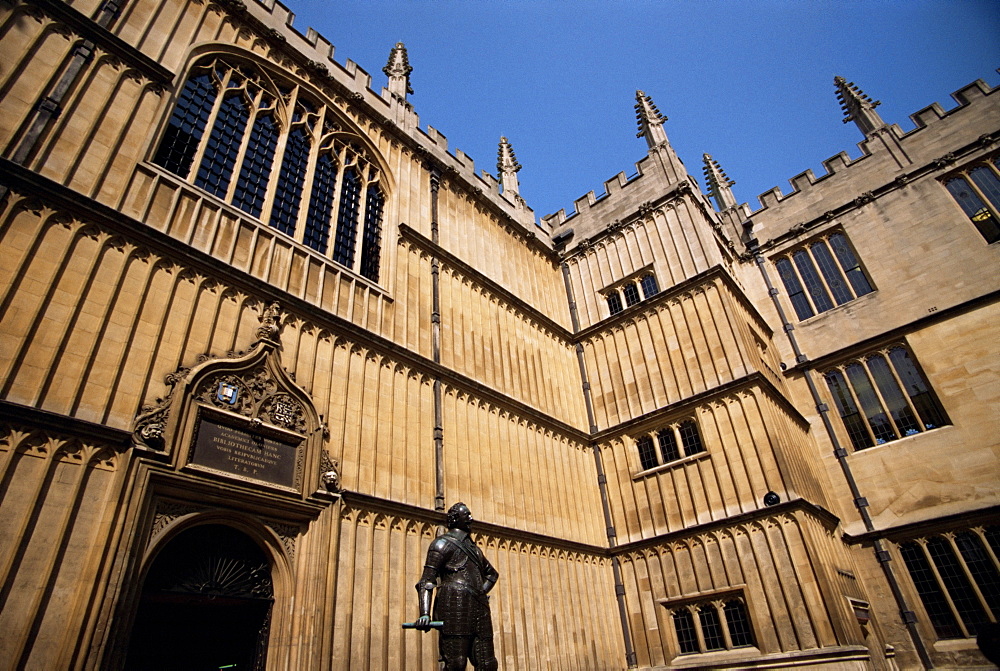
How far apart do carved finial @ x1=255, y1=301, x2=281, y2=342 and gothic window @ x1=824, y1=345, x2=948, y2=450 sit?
14738 mm

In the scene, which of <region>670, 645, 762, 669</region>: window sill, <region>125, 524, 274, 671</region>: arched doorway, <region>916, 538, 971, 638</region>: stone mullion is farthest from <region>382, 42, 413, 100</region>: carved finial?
<region>916, 538, 971, 638</region>: stone mullion

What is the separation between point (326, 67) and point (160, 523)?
10.7m

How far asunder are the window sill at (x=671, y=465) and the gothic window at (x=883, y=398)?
504cm

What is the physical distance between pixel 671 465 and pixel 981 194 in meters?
11.5

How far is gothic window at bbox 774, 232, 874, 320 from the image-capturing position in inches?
671

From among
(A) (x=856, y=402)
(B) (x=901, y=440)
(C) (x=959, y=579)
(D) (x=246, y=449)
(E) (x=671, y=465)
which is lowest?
(C) (x=959, y=579)

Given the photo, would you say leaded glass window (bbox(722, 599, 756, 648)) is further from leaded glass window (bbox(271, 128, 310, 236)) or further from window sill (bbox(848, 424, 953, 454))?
leaded glass window (bbox(271, 128, 310, 236))

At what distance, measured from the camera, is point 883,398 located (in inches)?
597

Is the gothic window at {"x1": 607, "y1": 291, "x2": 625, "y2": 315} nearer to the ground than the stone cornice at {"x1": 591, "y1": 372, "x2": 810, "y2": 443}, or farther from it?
farther from it

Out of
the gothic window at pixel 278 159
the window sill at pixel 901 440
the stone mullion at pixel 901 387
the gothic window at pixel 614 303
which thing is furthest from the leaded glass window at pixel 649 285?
the gothic window at pixel 278 159

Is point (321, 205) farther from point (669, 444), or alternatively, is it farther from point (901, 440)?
point (901, 440)

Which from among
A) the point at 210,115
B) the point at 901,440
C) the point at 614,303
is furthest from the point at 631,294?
the point at 210,115

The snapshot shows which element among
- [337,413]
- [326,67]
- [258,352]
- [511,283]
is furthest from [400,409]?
[326,67]

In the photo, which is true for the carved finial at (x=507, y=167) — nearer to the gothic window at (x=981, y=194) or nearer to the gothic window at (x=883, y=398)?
the gothic window at (x=883, y=398)
